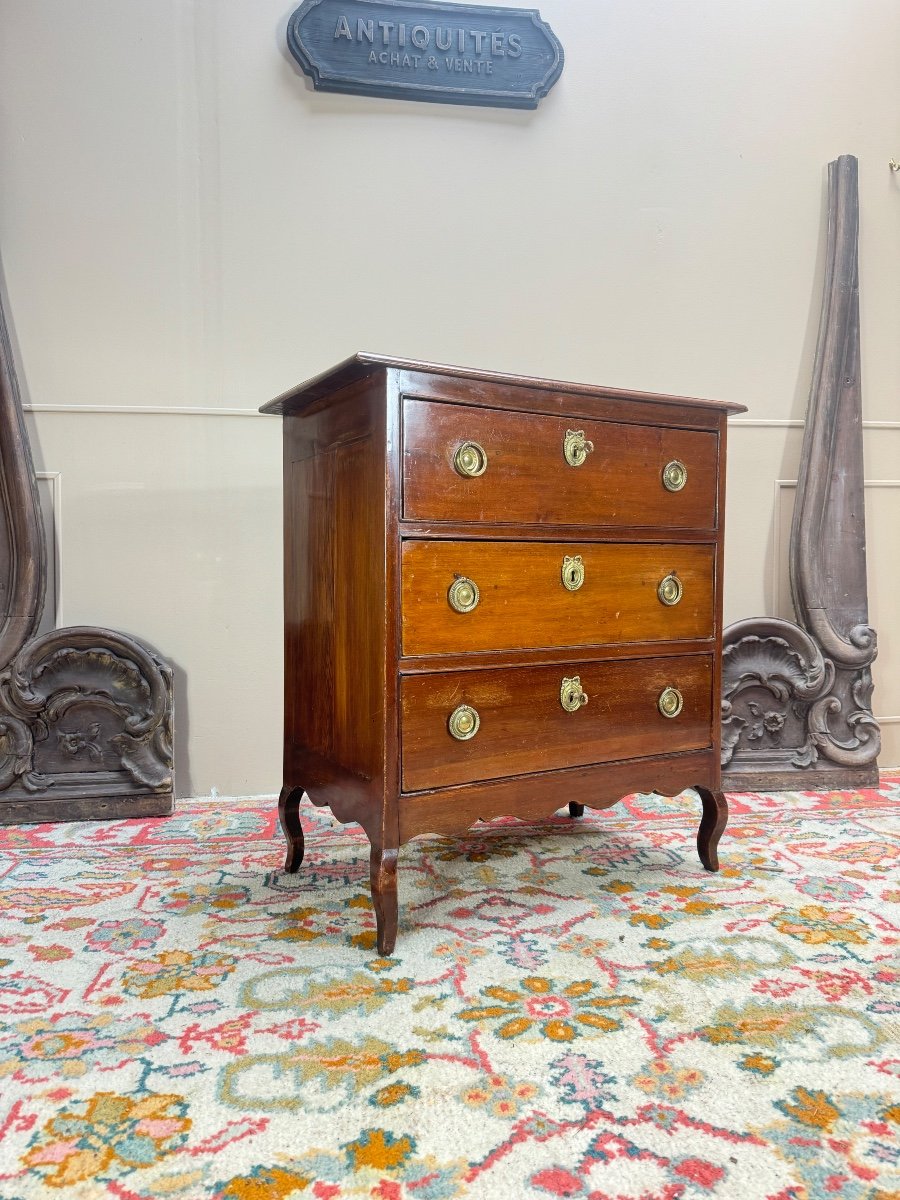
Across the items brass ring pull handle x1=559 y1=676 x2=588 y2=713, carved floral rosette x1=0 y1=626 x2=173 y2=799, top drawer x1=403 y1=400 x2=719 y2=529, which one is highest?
top drawer x1=403 y1=400 x2=719 y2=529

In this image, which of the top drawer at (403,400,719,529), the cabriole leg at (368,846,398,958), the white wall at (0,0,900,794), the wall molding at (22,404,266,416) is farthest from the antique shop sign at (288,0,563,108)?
the cabriole leg at (368,846,398,958)

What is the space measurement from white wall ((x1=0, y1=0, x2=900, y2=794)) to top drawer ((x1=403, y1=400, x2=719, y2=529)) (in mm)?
1108

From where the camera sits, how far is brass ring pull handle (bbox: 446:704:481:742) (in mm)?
1756

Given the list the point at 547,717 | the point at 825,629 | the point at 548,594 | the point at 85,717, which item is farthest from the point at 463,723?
the point at 825,629

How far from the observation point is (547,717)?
1904mm

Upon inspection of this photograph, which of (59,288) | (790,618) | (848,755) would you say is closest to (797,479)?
(790,618)

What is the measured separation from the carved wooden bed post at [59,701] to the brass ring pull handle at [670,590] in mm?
1580

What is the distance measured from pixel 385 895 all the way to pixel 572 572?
810 mm

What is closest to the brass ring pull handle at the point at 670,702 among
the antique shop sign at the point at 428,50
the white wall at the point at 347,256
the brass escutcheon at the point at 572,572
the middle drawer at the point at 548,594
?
the middle drawer at the point at 548,594

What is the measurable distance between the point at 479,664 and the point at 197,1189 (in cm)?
103

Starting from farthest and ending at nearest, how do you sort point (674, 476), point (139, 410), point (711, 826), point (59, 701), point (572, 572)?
point (139, 410) → point (59, 701) → point (711, 826) → point (674, 476) → point (572, 572)

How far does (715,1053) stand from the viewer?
1341 millimetres

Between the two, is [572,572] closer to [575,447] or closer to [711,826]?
[575,447]

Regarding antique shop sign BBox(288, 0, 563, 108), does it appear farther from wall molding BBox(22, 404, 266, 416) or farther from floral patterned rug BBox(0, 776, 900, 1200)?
floral patterned rug BBox(0, 776, 900, 1200)
